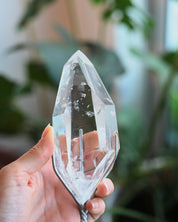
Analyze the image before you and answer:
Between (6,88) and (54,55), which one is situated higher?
(54,55)

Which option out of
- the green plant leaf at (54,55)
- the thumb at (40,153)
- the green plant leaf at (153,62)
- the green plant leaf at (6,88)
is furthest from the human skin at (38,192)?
the green plant leaf at (153,62)

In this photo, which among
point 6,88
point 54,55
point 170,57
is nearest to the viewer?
point 6,88

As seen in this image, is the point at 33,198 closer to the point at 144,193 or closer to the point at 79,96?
the point at 79,96

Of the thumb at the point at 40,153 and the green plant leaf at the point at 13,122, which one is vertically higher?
the green plant leaf at the point at 13,122

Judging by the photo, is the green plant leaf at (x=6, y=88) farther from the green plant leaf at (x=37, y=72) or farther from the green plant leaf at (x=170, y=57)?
the green plant leaf at (x=170, y=57)

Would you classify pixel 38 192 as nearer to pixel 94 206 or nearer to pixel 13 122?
pixel 94 206

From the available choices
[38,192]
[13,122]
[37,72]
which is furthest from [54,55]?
[38,192]

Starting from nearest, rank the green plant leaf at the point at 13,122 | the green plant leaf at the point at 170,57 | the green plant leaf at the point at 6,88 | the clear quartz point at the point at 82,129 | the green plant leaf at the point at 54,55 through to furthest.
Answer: the clear quartz point at the point at 82,129 → the green plant leaf at the point at 6,88 → the green plant leaf at the point at 54,55 → the green plant leaf at the point at 13,122 → the green plant leaf at the point at 170,57

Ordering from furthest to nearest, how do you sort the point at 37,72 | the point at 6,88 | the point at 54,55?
the point at 37,72
the point at 54,55
the point at 6,88
